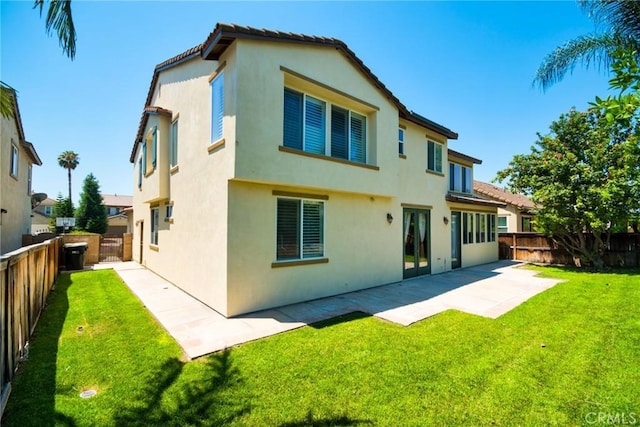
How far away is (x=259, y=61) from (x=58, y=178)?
187ft

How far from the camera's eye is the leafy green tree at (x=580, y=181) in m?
13.5

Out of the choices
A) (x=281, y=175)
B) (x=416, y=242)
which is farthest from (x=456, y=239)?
(x=281, y=175)

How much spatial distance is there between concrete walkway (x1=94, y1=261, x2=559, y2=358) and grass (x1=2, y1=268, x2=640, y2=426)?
0.47 m

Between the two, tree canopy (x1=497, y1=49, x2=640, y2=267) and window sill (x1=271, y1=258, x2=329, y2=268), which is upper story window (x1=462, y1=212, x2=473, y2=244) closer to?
tree canopy (x1=497, y1=49, x2=640, y2=267)

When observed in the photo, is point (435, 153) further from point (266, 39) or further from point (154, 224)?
point (154, 224)

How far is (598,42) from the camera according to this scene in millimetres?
9727

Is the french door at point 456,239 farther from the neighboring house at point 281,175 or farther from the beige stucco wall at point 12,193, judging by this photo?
the beige stucco wall at point 12,193

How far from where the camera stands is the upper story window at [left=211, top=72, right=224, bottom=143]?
807cm

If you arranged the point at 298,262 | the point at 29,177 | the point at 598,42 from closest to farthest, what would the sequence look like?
the point at 298,262 → the point at 598,42 → the point at 29,177

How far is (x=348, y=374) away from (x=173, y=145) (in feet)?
36.5

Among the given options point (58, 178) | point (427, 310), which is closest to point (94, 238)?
point (427, 310)

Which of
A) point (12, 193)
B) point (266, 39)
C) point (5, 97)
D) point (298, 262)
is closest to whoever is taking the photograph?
point (5, 97)

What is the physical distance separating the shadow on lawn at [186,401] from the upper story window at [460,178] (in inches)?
603

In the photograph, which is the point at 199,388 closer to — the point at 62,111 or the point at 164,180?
the point at 164,180
